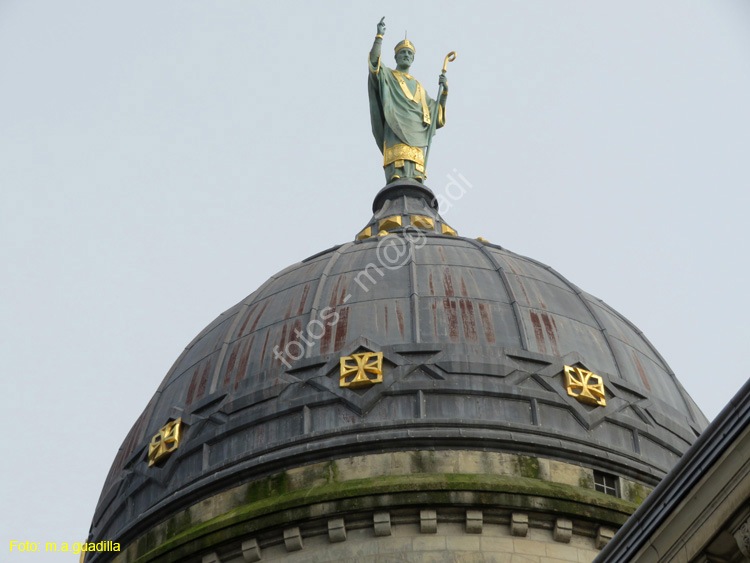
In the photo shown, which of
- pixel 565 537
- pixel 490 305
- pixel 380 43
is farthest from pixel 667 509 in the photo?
pixel 380 43

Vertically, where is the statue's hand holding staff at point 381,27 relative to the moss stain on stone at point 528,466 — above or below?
above

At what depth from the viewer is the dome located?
35719 millimetres

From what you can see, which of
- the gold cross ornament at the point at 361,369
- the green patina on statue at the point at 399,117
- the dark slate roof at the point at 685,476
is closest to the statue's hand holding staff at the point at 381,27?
the green patina on statue at the point at 399,117

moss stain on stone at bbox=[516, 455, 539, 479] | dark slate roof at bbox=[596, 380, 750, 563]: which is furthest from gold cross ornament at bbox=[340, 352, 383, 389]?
dark slate roof at bbox=[596, 380, 750, 563]

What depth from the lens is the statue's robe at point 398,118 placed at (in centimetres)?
4781

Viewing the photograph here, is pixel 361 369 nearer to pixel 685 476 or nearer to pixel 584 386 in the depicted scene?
pixel 584 386

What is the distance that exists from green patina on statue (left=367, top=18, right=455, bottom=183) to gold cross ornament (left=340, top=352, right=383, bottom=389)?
1157 centimetres

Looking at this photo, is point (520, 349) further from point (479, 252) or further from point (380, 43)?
point (380, 43)

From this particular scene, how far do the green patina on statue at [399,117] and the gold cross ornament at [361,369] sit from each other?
1157cm

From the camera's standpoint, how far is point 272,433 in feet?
120

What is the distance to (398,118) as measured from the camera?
48.2 metres

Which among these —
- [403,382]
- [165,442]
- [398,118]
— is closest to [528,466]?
[403,382]

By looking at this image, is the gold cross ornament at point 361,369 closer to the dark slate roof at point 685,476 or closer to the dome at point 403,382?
the dome at point 403,382

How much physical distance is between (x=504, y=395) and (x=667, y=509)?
663 inches
